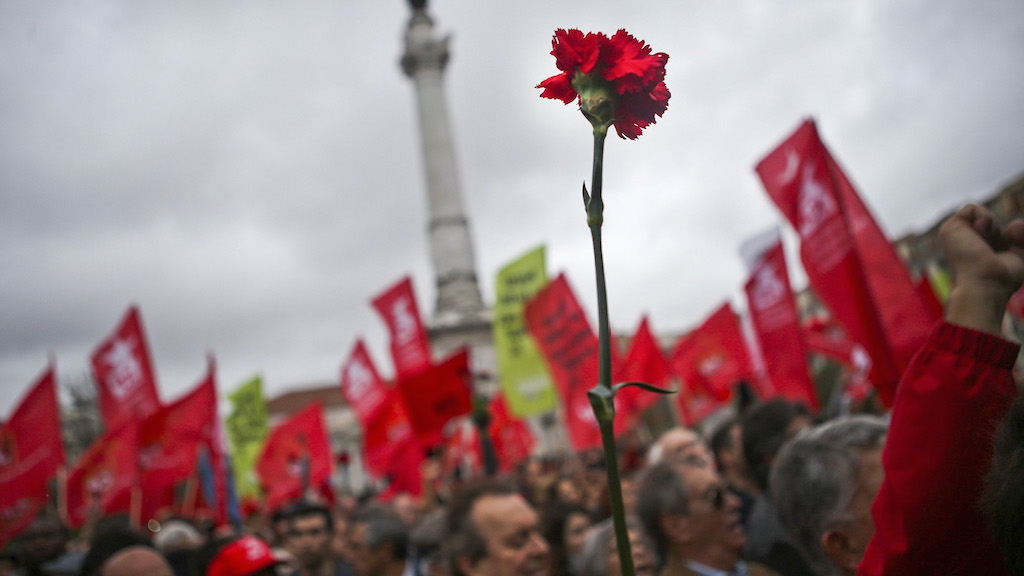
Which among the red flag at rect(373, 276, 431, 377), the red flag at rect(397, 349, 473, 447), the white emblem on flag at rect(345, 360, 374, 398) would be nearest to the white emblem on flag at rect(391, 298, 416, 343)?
the red flag at rect(373, 276, 431, 377)

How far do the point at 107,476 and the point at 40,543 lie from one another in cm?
383

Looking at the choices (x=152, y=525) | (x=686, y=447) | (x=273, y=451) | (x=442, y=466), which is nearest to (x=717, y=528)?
(x=686, y=447)

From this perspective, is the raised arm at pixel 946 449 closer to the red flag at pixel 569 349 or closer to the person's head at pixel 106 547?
the person's head at pixel 106 547

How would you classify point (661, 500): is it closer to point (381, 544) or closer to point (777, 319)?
point (381, 544)

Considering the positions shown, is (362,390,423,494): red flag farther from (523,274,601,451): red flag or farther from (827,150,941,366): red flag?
(827,150,941,366): red flag

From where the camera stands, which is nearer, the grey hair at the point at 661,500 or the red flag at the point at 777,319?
the grey hair at the point at 661,500

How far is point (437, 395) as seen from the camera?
22.7ft

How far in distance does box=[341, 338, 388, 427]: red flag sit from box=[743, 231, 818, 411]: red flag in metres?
5.21

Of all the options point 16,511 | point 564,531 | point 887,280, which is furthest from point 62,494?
point 887,280

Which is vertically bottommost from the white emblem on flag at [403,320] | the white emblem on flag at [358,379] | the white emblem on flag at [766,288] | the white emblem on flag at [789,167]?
the white emblem on flag at [766,288]

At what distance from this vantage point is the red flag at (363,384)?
10.1 m

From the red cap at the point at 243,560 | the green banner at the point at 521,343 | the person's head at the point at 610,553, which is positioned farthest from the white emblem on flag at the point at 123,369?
the person's head at the point at 610,553

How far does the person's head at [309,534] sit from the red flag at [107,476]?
323 centimetres

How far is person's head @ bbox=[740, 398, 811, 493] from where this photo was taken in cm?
348
